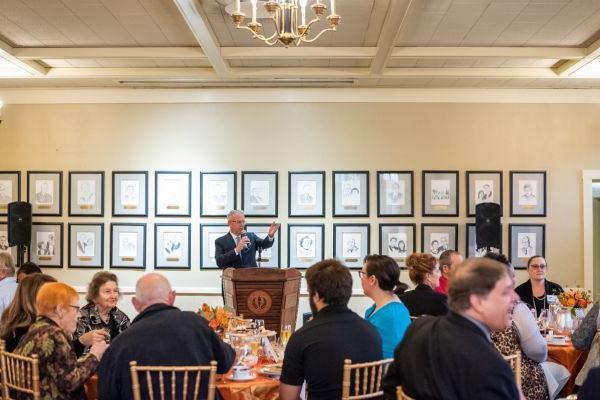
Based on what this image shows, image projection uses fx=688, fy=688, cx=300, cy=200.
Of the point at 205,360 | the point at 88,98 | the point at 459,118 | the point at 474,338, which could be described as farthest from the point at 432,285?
the point at 88,98

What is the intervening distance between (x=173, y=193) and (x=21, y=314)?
4891mm

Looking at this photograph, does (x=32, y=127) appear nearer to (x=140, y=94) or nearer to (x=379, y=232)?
(x=140, y=94)

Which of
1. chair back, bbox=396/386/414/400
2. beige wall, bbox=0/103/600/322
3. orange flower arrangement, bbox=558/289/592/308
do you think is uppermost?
beige wall, bbox=0/103/600/322

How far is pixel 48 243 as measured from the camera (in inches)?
349

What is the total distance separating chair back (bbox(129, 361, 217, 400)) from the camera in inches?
122

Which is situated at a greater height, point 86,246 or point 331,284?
point 331,284

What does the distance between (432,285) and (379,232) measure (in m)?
3.27

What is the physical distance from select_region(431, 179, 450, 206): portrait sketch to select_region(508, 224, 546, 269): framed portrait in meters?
0.87

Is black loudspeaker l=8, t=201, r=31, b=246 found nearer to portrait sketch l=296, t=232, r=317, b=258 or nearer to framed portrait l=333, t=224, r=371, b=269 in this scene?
portrait sketch l=296, t=232, r=317, b=258

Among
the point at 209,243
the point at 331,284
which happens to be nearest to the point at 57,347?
the point at 331,284

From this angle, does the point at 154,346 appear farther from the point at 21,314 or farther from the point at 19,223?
the point at 19,223

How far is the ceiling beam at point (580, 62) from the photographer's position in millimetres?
6988

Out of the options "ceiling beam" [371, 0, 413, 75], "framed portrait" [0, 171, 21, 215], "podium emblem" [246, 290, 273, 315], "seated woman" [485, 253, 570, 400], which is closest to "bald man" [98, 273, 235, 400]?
"seated woman" [485, 253, 570, 400]

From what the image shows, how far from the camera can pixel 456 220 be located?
8703mm
